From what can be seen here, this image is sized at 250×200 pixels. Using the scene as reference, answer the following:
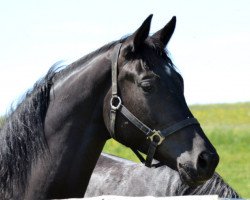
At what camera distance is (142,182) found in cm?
688

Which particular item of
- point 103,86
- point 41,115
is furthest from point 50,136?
point 103,86

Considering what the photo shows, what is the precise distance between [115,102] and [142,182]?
205cm

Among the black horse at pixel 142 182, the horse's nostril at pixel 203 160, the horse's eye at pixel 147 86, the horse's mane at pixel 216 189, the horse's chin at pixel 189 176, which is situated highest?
the horse's eye at pixel 147 86

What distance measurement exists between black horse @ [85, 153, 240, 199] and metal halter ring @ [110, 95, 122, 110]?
4.96 feet

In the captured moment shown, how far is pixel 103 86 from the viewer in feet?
16.7

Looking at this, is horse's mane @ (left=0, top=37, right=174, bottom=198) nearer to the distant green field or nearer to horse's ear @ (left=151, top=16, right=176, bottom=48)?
horse's ear @ (left=151, top=16, right=176, bottom=48)

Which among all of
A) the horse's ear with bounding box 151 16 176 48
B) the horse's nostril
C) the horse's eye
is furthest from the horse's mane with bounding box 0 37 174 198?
the horse's nostril

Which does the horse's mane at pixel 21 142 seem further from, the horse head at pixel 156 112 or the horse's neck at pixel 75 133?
the horse head at pixel 156 112

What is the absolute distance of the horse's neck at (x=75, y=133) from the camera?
16.5ft

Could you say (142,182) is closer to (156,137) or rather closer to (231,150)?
(156,137)

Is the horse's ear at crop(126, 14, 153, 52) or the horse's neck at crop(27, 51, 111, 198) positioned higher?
the horse's ear at crop(126, 14, 153, 52)

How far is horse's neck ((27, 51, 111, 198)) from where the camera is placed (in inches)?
198

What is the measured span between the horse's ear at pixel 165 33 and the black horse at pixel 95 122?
38 millimetres

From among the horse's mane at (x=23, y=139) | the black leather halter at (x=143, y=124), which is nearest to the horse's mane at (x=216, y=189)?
the black leather halter at (x=143, y=124)
